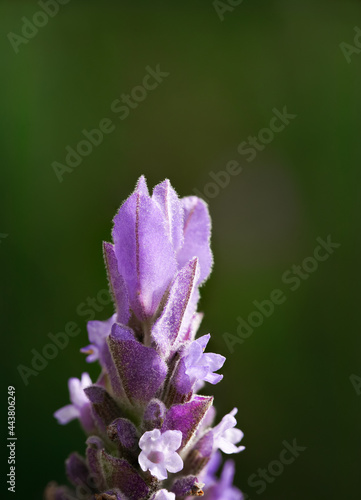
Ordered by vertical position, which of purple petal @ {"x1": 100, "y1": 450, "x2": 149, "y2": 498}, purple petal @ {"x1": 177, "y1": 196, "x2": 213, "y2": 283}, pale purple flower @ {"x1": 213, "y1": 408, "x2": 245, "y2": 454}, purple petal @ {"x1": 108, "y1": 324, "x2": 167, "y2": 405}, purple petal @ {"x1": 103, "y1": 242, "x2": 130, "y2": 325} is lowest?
purple petal @ {"x1": 100, "y1": 450, "x2": 149, "y2": 498}

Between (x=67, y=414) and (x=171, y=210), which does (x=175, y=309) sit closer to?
(x=171, y=210)

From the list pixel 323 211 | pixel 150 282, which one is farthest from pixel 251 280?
pixel 150 282

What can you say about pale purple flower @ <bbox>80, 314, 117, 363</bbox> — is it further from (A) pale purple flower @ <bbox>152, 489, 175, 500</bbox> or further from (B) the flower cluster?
(A) pale purple flower @ <bbox>152, 489, 175, 500</bbox>

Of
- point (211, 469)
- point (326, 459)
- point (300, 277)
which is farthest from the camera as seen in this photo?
point (300, 277)

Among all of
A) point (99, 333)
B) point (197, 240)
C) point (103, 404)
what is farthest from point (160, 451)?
point (197, 240)

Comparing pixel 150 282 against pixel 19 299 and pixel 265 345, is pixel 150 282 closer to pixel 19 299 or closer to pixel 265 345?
pixel 19 299

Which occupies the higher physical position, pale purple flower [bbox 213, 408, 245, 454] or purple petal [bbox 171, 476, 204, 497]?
pale purple flower [bbox 213, 408, 245, 454]

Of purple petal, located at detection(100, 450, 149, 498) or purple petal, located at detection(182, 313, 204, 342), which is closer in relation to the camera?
purple petal, located at detection(100, 450, 149, 498)

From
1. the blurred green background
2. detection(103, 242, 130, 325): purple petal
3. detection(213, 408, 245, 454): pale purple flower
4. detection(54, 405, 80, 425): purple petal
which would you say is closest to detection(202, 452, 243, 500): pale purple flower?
detection(213, 408, 245, 454): pale purple flower
